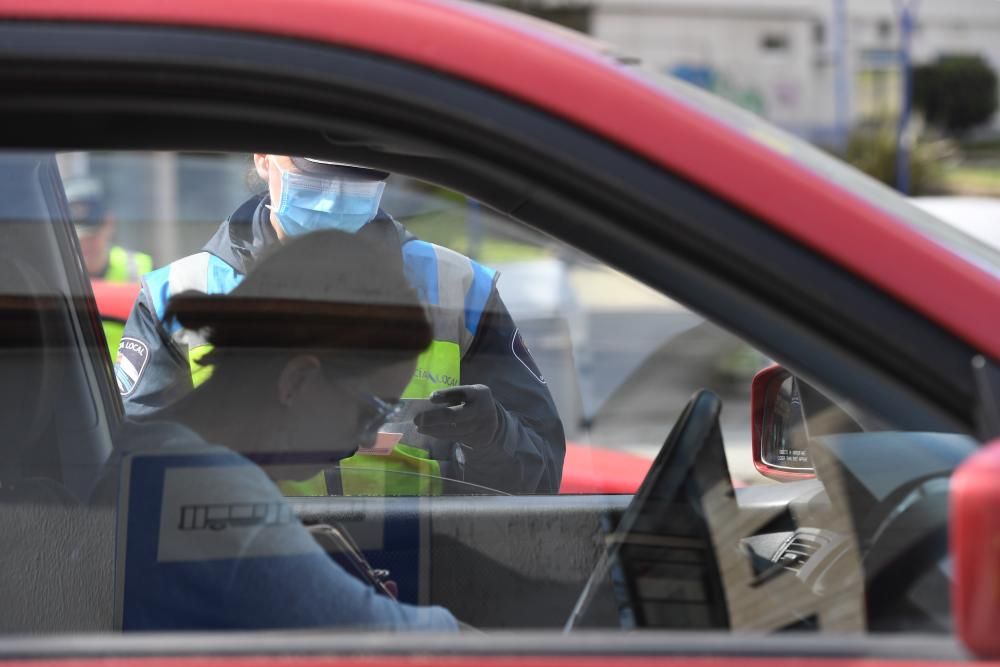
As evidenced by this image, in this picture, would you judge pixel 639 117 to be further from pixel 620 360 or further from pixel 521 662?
pixel 620 360

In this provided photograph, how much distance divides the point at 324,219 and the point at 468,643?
912 mm

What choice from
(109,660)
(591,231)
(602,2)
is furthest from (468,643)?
(602,2)

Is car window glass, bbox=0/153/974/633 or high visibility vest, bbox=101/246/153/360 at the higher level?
car window glass, bbox=0/153/974/633

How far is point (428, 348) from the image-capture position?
5.53 feet

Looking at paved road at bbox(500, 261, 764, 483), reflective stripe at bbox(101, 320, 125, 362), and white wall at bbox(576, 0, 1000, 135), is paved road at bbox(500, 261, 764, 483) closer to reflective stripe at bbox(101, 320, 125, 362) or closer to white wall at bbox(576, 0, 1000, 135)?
reflective stripe at bbox(101, 320, 125, 362)

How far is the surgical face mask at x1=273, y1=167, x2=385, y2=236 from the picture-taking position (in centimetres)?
179

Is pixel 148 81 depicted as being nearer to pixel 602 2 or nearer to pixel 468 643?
→ pixel 468 643

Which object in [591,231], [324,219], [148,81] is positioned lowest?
[324,219]

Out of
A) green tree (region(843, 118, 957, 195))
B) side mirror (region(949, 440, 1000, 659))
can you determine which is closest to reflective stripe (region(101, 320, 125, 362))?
side mirror (region(949, 440, 1000, 659))

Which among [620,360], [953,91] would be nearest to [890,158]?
[620,360]

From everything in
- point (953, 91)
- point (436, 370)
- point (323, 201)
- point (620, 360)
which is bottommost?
point (953, 91)

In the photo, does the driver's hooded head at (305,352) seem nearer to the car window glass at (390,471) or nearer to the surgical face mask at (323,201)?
the car window glass at (390,471)

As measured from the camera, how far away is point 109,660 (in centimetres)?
108

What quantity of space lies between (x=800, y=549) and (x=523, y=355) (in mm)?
814
